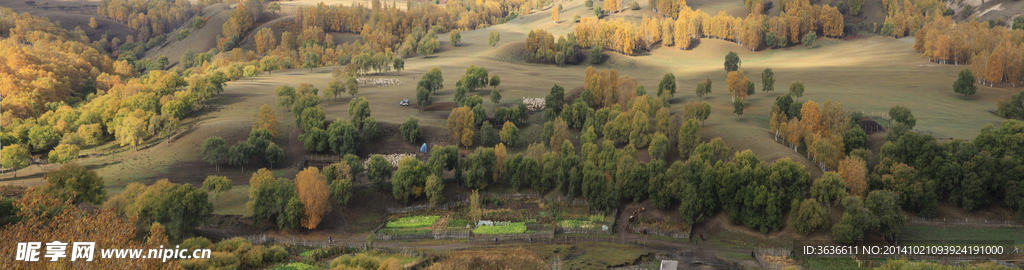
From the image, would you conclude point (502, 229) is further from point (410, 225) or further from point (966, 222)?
point (966, 222)

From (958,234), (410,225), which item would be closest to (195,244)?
(410,225)

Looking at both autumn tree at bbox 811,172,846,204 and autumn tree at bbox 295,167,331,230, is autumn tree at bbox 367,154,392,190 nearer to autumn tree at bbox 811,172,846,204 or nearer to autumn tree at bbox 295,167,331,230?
autumn tree at bbox 295,167,331,230

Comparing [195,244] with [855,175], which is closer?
[195,244]

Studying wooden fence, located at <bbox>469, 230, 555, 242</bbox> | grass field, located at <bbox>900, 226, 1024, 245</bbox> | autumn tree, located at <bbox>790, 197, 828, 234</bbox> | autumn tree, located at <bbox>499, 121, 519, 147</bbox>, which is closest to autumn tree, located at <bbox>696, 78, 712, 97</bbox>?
autumn tree, located at <bbox>499, 121, 519, 147</bbox>

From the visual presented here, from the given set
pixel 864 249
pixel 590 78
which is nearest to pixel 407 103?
pixel 590 78

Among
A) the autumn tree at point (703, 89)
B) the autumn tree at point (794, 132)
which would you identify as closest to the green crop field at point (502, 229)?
the autumn tree at point (794, 132)
